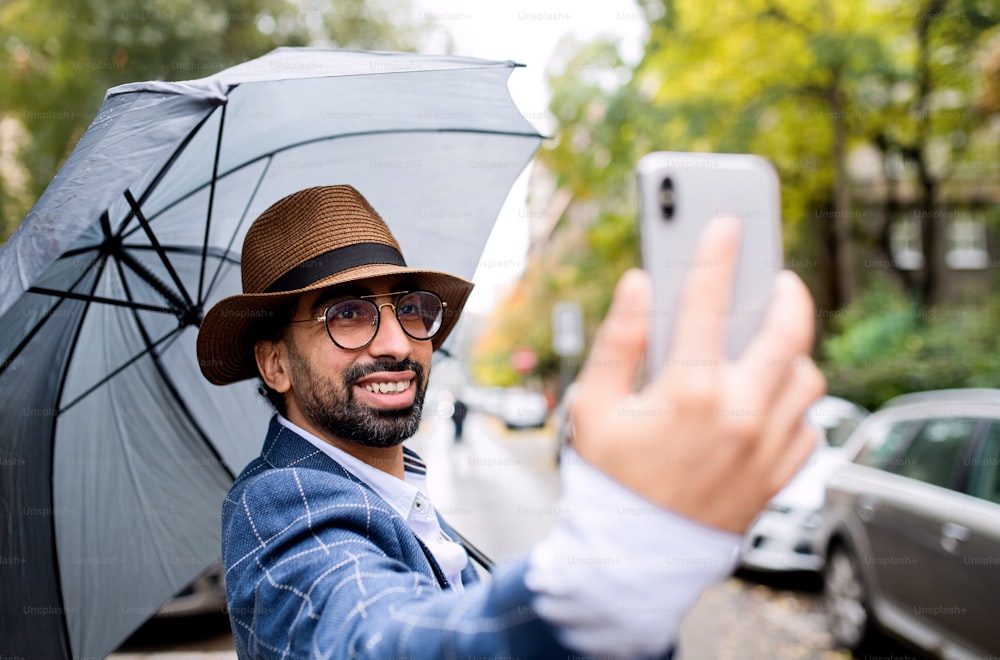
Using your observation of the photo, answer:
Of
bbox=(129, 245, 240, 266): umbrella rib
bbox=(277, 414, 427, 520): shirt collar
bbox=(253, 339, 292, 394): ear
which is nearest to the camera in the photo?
bbox=(277, 414, 427, 520): shirt collar

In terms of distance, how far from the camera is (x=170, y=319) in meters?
2.43

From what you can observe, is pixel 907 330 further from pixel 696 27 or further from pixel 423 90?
pixel 423 90

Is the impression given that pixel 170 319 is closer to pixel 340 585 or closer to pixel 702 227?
pixel 340 585

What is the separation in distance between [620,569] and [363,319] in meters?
1.11

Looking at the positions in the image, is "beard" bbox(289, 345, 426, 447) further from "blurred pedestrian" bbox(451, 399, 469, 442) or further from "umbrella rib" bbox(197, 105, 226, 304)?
"blurred pedestrian" bbox(451, 399, 469, 442)

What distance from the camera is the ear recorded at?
5.92 ft

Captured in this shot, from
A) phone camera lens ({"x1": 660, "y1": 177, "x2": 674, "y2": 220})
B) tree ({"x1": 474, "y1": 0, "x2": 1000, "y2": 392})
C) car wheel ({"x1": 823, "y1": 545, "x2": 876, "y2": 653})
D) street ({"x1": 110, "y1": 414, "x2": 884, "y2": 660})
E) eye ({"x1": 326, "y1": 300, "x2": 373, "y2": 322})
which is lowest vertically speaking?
street ({"x1": 110, "y1": 414, "x2": 884, "y2": 660})

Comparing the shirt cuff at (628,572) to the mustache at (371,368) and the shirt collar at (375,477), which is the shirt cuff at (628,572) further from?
the mustache at (371,368)

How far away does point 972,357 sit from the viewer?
13766mm

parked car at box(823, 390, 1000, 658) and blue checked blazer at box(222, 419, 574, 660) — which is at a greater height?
blue checked blazer at box(222, 419, 574, 660)

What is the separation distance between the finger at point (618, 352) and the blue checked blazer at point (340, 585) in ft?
0.60

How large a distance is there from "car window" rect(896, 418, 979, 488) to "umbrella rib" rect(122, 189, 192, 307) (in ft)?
14.4

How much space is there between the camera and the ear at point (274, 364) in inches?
71.1

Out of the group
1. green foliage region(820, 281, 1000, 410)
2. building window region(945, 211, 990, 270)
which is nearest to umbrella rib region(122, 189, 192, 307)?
green foliage region(820, 281, 1000, 410)
